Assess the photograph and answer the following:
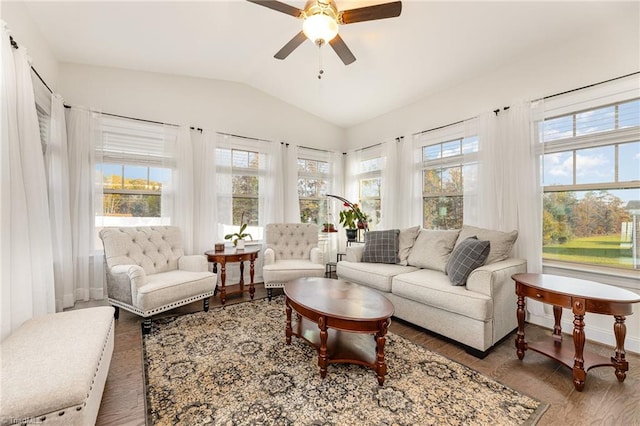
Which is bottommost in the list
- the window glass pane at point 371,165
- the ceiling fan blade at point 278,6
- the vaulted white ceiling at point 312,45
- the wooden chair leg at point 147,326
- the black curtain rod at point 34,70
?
the wooden chair leg at point 147,326

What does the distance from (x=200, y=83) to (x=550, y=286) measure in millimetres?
4646

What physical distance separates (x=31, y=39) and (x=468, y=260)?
445 cm

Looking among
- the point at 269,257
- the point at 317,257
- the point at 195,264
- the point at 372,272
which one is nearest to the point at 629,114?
the point at 372,272

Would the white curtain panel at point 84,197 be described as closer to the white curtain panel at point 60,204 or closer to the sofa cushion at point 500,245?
the white curtain panel at point 60,204

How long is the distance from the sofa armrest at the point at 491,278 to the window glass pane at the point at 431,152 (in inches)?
74.4

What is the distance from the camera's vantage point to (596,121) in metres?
2.54

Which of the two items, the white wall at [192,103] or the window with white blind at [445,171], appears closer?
the white wall at [192,103]

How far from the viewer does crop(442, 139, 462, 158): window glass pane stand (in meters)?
3.64

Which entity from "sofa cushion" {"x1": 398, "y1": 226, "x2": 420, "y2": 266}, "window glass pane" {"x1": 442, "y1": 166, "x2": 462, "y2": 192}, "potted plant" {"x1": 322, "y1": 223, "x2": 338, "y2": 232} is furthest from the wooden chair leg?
"window glass pane" {"x1": 442, "y1": 166, "x2": 462, "y2": 192}

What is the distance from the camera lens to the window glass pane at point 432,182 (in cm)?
390

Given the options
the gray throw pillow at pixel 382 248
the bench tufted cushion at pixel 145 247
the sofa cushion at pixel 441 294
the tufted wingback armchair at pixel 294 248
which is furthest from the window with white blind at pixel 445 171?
the bench tufted cushion at pixel 145 247

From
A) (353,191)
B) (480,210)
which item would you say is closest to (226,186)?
(353,191)

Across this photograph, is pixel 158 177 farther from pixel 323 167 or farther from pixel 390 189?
pixel 390 189

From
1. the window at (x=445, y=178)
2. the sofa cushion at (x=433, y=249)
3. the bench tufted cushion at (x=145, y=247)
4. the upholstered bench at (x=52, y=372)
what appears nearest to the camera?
the upholstered bench at (x=52, y=372)
